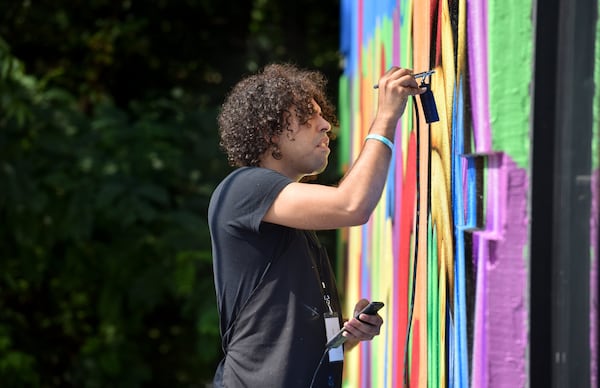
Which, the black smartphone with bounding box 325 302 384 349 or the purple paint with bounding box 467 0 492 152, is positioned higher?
the purple paint with bounding box 467 0 492 152

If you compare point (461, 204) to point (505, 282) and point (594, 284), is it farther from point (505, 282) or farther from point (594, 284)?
point (594, 284)

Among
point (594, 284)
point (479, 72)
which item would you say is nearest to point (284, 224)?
point (479, 72)

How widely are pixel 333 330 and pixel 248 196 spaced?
15.6 inches

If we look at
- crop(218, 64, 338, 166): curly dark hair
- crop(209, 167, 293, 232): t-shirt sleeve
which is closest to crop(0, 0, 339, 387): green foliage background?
crop(218, 64, 338, 166): curly dark hair

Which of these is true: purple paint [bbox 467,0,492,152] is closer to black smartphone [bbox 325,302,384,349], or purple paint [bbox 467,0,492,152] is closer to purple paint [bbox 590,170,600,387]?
purple paint [bbox 590,170,600,387]

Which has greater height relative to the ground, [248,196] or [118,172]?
[118,172]

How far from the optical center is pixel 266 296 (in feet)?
7.73

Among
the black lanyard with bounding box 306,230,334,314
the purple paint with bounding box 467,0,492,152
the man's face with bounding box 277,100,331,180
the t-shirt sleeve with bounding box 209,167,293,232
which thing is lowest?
the black lanyard with bounding box 306,230,334,314

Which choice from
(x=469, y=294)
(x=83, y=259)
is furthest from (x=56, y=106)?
(x=469, y=294)

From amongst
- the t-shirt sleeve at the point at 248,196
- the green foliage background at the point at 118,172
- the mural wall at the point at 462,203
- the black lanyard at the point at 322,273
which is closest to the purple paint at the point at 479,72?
the mural wall at the point at 462,203

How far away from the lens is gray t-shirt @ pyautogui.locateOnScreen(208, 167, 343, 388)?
235 cm

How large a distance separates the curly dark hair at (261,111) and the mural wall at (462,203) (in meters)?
0.35

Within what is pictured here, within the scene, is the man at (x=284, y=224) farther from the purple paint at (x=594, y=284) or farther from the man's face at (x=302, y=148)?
the purple paint at (x=594, y=284)

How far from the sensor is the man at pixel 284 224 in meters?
2.23
